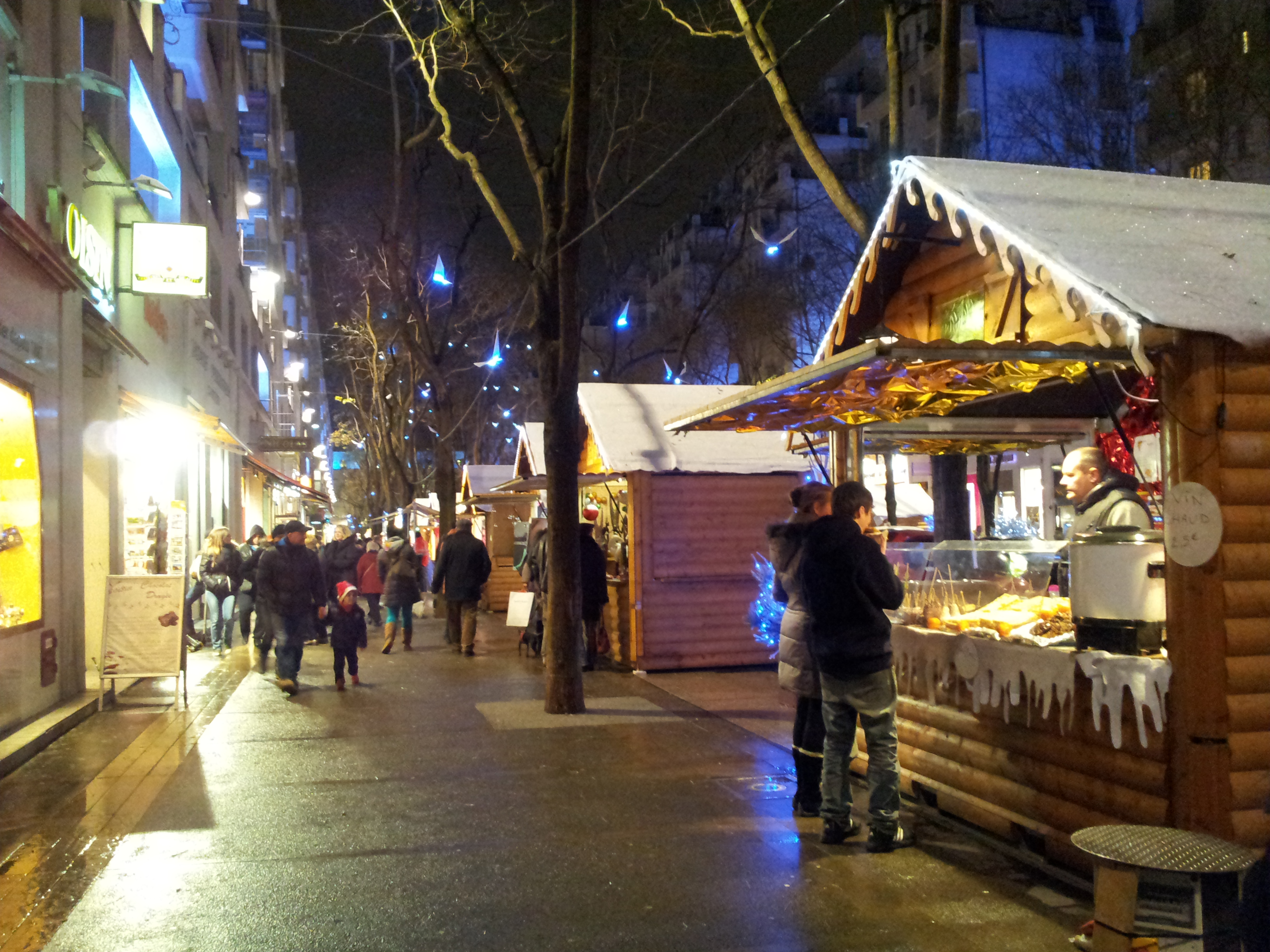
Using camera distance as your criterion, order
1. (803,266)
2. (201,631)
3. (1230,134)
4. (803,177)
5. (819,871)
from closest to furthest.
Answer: (819,871), (1230,134), (201,631), (803,266), (803,177)

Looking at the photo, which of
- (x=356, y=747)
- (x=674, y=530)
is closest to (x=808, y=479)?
(x=674, y=530)

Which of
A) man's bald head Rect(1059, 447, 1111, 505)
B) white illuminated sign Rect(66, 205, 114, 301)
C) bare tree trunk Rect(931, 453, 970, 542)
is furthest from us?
bare tree trunk Rect(931, 453, 970, 542)

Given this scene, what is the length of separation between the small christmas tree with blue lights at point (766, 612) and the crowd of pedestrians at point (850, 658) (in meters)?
4.89

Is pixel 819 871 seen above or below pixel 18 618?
below

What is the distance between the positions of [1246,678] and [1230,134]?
1515 cm

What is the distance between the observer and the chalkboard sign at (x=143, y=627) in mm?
11000

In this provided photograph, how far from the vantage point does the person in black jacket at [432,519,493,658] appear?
15625 millimetres

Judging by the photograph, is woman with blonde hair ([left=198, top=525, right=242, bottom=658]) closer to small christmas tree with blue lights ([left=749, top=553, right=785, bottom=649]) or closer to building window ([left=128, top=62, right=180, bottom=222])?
building window ([left=128, top=62, right=180, bottom=222])

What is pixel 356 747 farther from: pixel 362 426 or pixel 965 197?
pixel 362 426

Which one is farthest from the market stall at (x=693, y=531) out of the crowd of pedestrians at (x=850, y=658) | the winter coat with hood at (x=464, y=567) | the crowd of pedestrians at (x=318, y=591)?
the crowd of pedestrians at (x=850, y=658)

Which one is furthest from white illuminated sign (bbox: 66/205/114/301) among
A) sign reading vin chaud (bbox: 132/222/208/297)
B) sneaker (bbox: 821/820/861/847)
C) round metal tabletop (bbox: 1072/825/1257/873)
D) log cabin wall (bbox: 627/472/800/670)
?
round metal tabletop (bbox: 1072/825/1257/873)

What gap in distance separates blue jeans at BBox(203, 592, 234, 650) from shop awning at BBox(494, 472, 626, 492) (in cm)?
455

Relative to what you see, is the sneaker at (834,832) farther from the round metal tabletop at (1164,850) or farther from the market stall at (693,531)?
the market stall at (693,531)

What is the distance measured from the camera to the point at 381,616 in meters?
23.2
